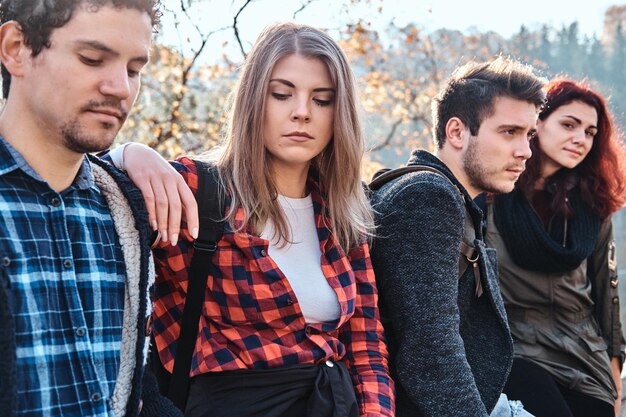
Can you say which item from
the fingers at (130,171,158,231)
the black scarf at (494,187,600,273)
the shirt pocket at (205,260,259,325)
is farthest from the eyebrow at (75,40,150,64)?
the black scarf at (494,187,600,273)

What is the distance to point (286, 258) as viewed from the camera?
227cm

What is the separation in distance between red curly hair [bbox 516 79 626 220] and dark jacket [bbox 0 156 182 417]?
236 centimetres

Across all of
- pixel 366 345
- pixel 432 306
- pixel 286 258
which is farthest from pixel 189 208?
pixel 432 306

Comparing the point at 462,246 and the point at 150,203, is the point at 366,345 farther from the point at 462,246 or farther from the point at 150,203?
the point at 150,203

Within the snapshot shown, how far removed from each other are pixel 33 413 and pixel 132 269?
419 millimetres

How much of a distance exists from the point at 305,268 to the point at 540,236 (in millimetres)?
Answer: 1576

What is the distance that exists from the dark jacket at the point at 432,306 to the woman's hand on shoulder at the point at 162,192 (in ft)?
2.56

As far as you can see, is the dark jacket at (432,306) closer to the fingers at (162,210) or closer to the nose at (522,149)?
the nose at (522,149)

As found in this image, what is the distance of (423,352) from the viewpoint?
2383mm

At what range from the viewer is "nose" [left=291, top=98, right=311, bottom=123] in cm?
230

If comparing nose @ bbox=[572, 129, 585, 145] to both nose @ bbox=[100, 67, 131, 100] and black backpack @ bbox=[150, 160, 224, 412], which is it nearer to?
black backpack @ bbox=[150, 160, 224, 412]

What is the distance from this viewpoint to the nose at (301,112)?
230 centimetres

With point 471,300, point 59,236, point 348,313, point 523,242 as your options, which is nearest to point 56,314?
point 59,236

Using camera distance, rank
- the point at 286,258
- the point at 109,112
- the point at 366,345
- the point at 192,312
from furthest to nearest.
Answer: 1. the point at 366,345
2. the point at 286,258
3. the point at 192,312
4. the point at 109,112
